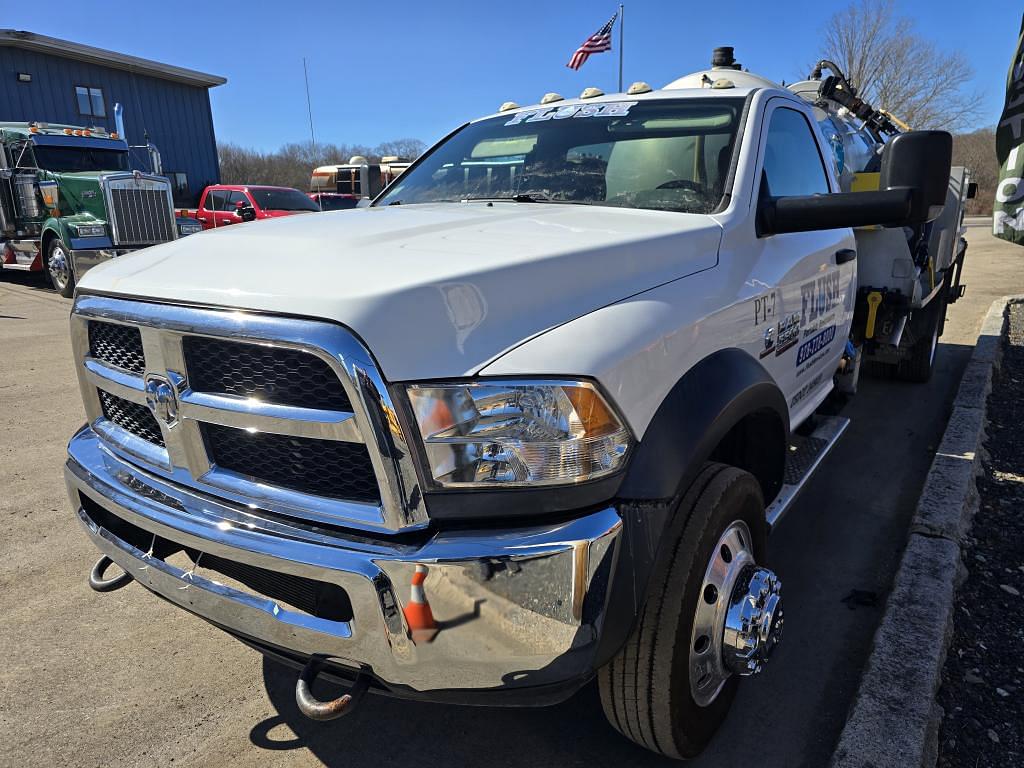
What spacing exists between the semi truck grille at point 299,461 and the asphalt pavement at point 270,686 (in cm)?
100

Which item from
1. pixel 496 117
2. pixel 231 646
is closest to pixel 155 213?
pixel 496 117

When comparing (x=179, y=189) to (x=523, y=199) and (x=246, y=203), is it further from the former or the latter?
(x=523, y=199)

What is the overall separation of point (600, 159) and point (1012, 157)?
6.56 meters

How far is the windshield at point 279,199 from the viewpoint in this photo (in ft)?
A: 50.4

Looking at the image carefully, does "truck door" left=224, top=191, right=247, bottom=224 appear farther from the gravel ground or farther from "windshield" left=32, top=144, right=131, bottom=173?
the gravel ground

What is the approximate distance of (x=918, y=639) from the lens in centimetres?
245

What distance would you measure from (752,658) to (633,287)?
1104 mm

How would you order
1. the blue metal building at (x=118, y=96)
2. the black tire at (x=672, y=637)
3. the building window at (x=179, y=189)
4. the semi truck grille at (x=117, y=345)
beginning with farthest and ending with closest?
the building window at (x=179, y=189) → the blue metal building at (x=118, y=96) → the semi truck grille at (x=117, y=345) → the black tire at (x=672, y=637)

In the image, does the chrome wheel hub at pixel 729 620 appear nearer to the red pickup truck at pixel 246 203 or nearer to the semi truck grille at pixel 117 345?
the semi truck grille at pixel 117 345

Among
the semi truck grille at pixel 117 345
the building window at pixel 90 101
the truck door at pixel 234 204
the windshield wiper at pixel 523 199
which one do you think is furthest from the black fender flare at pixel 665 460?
the building window at pixel 90 101

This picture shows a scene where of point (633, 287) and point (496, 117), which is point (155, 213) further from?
point (633, 287)

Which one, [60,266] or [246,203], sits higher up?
[246,203]

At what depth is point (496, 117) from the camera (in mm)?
3561

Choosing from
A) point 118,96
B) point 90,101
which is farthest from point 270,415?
point 118,96
